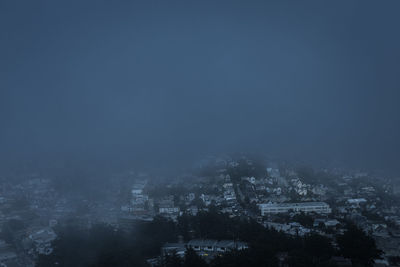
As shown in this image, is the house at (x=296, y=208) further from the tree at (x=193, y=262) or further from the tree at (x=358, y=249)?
the tree at (x=193, y=262)

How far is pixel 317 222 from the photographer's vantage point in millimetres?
9938

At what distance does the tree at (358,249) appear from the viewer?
6375 millimetres

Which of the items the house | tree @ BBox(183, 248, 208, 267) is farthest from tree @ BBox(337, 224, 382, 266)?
the house

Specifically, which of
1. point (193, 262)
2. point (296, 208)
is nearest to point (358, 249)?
point (193, 262)

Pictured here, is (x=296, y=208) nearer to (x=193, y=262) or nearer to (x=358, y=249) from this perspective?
(x=358, y=249)

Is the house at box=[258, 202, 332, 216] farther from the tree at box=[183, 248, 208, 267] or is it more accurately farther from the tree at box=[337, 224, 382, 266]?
the tree at box=[183, 248, 208, 267]

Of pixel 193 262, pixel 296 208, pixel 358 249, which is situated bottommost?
pixel 193 262

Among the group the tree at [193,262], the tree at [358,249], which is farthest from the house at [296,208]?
the tree at [193,262]

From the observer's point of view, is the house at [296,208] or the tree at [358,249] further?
the house at [296,208]

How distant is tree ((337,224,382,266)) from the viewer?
6.38 meters

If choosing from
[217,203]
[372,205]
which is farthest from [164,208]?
[372,205]

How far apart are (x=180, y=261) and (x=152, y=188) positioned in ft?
Result: 26.9

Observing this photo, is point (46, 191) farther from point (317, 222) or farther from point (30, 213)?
point (317, 222)

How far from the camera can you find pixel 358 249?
6.39 meters
